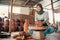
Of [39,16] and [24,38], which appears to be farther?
[39,16]

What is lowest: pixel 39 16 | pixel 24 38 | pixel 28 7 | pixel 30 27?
pixel 24 38

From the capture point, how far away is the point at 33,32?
1.30 m

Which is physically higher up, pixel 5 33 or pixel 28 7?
pixel 28 7

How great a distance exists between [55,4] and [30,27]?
413 millimetres

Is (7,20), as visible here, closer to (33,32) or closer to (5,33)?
(5,33)

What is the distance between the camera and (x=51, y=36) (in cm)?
133

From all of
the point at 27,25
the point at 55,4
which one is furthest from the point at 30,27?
the point at 55,4

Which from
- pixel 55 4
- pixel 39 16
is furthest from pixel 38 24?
pixel 55 4

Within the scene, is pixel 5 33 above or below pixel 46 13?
below

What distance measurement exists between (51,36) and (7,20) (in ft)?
1.73

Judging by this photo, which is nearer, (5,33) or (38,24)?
(5,33)

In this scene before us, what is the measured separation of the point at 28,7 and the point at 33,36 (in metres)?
0.33

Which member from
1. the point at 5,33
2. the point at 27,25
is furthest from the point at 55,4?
the point at 5,33

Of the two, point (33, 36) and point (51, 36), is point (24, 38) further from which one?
point (51, 36)
